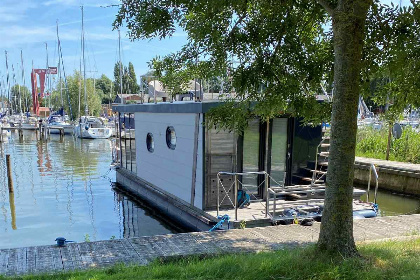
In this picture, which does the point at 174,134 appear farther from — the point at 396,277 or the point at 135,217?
the point at 396,277

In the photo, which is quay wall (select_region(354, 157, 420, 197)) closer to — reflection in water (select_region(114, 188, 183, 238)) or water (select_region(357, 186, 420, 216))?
water (select_region(357, 186, 420, 216))

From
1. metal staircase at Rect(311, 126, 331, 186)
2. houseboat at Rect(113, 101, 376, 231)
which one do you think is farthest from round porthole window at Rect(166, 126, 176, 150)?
metal staircase at Rect(311, 126, 331, 186)

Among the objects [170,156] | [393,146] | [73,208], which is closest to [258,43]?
[170,156]

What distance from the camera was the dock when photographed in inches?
211

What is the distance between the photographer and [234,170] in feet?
29.6

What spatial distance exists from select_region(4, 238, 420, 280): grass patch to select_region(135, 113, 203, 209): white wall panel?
4223 millimetres

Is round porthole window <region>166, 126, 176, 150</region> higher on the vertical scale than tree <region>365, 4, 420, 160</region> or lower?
lower

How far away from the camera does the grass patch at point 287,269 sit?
13.6 feet

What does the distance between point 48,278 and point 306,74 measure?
4492 millimetres

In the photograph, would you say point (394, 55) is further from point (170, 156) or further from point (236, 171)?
point (170, 156)

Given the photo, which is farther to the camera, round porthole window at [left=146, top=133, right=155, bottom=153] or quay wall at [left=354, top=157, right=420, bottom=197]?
quay wall at [left=354, top=157, right=420, bottom=197]

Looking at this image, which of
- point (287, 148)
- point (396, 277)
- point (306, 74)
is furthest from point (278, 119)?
point (396, 277)

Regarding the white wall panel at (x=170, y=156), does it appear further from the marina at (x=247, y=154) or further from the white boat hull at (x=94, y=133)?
the white boat hull at (x=94, y=133)

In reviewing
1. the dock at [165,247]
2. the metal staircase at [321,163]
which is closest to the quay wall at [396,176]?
the metal staircase at [321,163]
